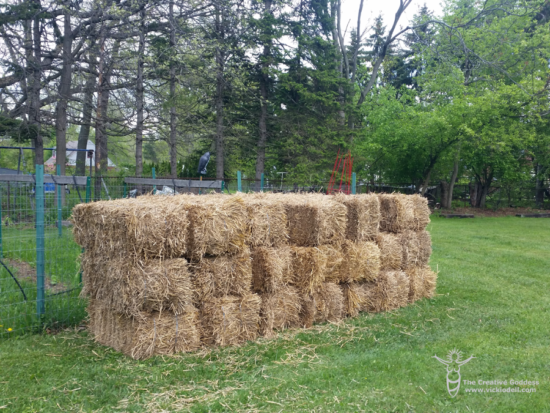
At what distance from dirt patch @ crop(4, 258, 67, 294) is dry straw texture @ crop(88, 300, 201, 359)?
1547 mm

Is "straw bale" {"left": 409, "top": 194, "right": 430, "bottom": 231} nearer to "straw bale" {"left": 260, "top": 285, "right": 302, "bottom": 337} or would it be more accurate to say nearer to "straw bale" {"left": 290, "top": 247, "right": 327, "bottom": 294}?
"straw bale" {"left": 290, "top": 247, "right": 327, "bottom": 294}

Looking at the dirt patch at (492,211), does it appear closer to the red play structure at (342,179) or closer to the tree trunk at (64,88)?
the red play structure at (342,179)

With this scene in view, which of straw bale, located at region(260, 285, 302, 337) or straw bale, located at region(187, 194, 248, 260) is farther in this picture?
straw bale, located at region(260, 285, 302, 337)

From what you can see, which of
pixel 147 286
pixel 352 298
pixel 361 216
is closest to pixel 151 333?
pixel 147 286

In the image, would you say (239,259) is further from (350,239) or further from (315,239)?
(350,239)

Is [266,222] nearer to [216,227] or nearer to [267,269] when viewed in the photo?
[267,269]

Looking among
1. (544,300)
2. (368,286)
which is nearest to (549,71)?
(544,300)

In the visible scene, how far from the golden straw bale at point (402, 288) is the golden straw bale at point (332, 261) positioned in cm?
114

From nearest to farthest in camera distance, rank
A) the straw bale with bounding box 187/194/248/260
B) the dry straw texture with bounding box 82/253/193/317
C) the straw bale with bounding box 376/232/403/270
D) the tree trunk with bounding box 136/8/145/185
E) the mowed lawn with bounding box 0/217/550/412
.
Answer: the mowed lawn with bounding box 0/217/550/412 < the dry straw texture with bounding box 82/253/193/317 < the straw bale with bounding box 187/194/248/260 < the straw bale with bounding box 376/232/403/270 < the tree trunk with bounding box 136/8/145/185

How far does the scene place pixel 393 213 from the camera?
6605mm

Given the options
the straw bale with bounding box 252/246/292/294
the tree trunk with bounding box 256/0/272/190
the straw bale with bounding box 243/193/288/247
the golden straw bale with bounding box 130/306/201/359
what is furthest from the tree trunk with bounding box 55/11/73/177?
the golden straw bale with bounding box 130/306/201/359

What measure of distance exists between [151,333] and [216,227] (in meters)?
1.29

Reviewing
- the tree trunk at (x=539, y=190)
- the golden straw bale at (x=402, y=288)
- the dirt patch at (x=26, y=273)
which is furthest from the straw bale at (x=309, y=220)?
the tree trunk at (x=539, y=190)

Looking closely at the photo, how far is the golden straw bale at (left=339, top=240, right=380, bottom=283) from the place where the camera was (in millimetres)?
5867
